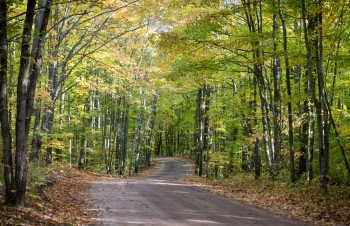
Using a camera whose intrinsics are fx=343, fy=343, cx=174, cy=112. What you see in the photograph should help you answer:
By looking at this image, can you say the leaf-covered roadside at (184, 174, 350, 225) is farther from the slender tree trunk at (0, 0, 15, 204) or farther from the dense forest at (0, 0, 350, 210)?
the slender tree trunk at (0, 0, 15, 204)

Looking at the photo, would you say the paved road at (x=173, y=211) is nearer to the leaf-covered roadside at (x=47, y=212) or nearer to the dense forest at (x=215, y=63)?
the leaf-covered roadside at (x=47, y=212)

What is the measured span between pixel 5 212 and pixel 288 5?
38.4ft

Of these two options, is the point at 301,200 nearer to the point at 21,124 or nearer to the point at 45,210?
the point at 45,210

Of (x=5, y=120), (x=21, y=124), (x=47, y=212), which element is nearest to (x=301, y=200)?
(x=47, y=212)

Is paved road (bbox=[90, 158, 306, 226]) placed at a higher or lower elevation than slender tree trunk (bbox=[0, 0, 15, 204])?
lower

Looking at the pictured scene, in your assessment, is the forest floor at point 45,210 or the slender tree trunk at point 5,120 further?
the slender tree trunk at point 5,120

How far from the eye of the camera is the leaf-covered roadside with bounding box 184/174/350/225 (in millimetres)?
9562

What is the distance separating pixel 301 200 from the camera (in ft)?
38.7

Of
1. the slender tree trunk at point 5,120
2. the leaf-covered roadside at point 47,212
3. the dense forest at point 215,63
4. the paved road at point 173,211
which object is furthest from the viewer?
the paved road at point 173,211

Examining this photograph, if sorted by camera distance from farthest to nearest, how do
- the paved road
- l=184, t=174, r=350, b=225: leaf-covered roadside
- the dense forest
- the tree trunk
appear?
l=184, t=174, r=350, b=225: leaf-covered roadside < the paved road < the dense forest < the tree trunk

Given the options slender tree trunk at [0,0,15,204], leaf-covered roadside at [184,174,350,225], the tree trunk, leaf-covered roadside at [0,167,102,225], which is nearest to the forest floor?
leaf-covered roadside at [0,167,102,225]

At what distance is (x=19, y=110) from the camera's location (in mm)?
7910

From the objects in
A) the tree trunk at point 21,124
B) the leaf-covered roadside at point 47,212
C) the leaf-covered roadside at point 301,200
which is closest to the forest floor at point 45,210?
the leaf-covered roadside at point 47,212

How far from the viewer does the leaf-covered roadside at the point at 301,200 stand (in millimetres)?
9562
